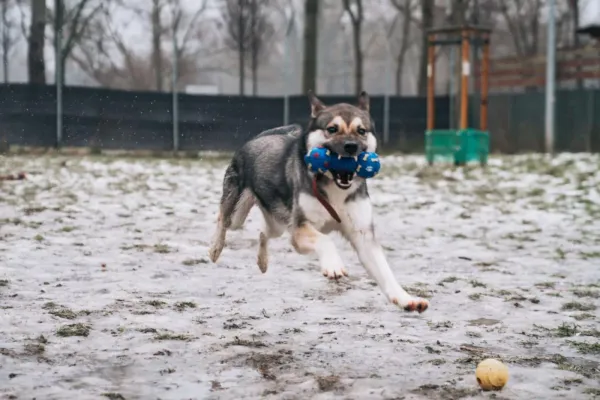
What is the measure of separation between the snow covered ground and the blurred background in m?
9.15

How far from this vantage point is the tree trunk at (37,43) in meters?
21.6

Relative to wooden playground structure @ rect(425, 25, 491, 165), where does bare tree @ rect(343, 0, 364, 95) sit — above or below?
above

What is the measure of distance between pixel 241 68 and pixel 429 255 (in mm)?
20498

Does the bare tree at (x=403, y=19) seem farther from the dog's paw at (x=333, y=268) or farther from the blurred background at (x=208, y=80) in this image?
the dog's paw at (x=333, y=268)

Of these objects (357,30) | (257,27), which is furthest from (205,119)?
(357,30)

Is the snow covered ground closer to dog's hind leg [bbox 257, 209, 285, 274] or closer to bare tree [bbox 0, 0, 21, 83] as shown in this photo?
dog's hind leg [bbox 257, 209, 285, 274]

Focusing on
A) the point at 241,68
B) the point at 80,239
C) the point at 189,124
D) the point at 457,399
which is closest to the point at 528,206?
the point at 80,239

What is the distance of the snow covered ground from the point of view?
3533 millimetres

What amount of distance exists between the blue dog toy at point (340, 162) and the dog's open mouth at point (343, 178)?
0.09ft

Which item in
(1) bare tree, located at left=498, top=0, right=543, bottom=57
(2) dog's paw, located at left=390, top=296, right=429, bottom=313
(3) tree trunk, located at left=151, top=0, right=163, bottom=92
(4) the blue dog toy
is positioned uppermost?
(1) bare tree, located at left=498, top=0, right=543, bottom=57

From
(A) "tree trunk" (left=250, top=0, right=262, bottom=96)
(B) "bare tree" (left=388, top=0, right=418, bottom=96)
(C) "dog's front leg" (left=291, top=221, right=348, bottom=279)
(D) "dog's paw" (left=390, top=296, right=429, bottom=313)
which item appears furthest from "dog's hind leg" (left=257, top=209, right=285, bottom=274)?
(B) "bare tree" (left=388, top=0, right=418, bottom=96)

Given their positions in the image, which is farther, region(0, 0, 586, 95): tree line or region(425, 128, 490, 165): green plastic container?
region(0, 0, 586, 95): tree line

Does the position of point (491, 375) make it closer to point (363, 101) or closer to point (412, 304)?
point (412, 304)

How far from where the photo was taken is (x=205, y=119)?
19.8 metres
